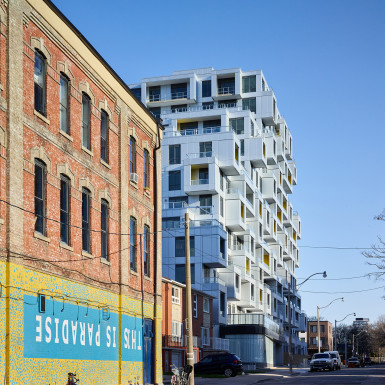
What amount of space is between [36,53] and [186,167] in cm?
5255

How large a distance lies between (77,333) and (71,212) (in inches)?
165

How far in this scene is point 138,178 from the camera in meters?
33.4

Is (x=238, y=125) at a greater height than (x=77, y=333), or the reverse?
(x=238, y=125)

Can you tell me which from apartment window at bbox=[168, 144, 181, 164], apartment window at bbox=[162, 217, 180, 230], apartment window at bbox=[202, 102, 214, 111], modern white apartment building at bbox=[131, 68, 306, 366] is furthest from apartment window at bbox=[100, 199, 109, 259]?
apartment window at bbox=[202, 102, 214, 111]

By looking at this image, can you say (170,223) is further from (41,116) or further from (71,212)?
(41,116)

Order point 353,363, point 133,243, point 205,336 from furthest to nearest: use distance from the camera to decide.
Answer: point 353,363, point 205,336, point 133,243

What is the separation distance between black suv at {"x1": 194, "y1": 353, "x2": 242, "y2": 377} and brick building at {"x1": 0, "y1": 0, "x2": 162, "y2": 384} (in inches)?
654

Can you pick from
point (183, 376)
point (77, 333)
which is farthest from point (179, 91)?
point (77, 333)

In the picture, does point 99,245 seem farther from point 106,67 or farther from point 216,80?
point 216,80

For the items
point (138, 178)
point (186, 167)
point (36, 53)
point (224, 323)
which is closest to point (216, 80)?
point (186, 167)

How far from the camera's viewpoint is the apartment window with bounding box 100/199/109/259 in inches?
1152

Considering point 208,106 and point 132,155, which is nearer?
point 132,155

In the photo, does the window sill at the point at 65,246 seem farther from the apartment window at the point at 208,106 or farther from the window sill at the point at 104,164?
the apartment window at the point at 208,106

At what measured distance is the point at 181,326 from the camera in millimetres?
55969
